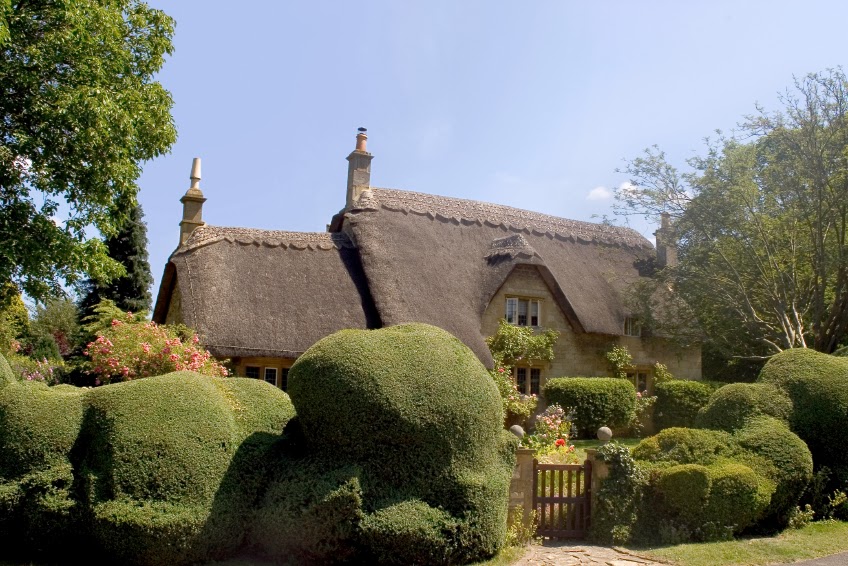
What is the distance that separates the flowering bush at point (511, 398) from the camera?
19828mm

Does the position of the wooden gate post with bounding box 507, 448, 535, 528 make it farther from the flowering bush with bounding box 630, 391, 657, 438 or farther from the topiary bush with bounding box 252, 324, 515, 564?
the flowering bush with bounding box 630, 391, 657, 438

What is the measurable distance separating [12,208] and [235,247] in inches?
273

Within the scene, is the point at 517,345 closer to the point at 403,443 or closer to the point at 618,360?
the point at 618,360

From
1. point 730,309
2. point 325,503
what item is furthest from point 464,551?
point 730,309

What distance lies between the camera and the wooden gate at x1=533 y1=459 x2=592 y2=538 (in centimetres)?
1011

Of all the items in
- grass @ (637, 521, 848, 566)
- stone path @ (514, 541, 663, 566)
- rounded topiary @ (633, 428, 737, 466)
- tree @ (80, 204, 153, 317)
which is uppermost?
tree @ (80, 204, 153, 317)

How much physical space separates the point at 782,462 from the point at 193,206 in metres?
17.0

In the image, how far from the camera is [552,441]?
14484mm

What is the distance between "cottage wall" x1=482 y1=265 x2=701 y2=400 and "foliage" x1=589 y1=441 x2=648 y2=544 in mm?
11375

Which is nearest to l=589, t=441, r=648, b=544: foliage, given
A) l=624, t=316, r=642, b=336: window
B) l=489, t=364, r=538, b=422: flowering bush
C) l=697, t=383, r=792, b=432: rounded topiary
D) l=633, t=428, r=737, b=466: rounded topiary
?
l=633, t=428, r=737, b=466: rounded topiary

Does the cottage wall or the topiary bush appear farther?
the cottage wall

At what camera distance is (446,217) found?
2389 centimetres

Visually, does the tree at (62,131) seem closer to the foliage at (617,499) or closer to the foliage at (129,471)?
the foliage at (129,471)

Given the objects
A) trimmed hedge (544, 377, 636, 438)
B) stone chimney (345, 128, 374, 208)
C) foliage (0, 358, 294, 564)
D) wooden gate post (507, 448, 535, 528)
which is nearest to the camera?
foliage (0, 358, 294, 564)
